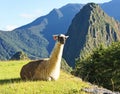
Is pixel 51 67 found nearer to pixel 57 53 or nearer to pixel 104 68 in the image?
pixel 57 53

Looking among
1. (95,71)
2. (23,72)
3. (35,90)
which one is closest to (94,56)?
(95,71)

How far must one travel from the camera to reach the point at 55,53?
19.7 m

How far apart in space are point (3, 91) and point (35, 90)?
1.26 m

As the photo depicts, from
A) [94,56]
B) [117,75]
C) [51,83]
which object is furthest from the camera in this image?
[94,56]

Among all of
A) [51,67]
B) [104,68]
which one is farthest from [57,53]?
[104,68]

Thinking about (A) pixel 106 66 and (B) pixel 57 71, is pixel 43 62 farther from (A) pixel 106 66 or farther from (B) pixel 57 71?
(A) pixel 106 66

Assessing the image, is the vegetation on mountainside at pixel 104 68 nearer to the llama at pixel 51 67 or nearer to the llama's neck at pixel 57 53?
the llama at pixel 51 67

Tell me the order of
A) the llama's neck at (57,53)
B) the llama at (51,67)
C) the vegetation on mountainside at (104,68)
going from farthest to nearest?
the vegetation on mountainside at (104,68) < the llama's neck at (57,53) < the llama at (51,67)

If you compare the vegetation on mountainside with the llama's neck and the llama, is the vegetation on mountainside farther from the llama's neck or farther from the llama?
the llama's neck

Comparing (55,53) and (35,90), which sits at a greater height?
(55,53)

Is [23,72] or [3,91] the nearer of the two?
[3,91]

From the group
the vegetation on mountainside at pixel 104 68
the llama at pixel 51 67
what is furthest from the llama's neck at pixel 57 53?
the vegetation on mountainside at pixel 104 68

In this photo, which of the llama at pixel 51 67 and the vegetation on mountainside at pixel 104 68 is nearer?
the llama at pixel 51 67

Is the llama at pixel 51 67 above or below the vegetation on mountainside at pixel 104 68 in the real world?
above
